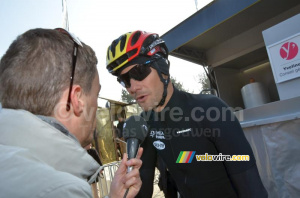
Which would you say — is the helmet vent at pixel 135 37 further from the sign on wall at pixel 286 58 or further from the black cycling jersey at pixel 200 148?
the sign on wall at pixel 286 58

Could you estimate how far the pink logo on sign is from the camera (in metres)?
3.13

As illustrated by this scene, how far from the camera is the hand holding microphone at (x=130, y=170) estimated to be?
157cm

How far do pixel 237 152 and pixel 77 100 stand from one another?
1405mm

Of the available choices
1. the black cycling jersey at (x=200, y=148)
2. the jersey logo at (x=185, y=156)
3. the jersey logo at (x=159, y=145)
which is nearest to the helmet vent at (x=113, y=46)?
the black cycling jersey at (x=200, y=148)

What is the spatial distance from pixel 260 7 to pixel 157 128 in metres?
3.51

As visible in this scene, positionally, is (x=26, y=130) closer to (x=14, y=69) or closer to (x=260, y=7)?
(x=14, y=69)

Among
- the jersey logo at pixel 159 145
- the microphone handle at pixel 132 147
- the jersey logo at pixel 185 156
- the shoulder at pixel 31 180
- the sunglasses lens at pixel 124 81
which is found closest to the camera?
the shoulder at pixel 31 180

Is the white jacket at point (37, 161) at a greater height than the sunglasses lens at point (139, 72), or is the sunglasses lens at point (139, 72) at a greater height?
the sunglasses lens at point (139, 72)

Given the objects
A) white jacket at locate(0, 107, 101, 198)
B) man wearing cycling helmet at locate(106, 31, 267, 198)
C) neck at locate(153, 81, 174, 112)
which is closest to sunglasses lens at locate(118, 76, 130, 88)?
man wearing cycling helmet at locate(106, 31, 267, 198)

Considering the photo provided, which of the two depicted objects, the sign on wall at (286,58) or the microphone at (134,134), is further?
the sign on wall at (286,58)

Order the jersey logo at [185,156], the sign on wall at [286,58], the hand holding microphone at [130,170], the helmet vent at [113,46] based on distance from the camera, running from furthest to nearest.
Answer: the sign on wall at [286,58] < the helmet vent at [113,46] < the jersey logo at [185,156] < the hand holding microphone at [130,170]

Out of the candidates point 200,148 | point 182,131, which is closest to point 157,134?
point 182,131

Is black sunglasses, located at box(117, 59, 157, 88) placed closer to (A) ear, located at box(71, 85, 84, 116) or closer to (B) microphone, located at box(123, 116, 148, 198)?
(B) microphone, located at box(123, 116, 148, 198)

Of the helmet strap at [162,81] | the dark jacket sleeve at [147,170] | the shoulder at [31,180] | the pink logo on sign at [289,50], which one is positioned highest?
the pink logo on sign at [289,50]
